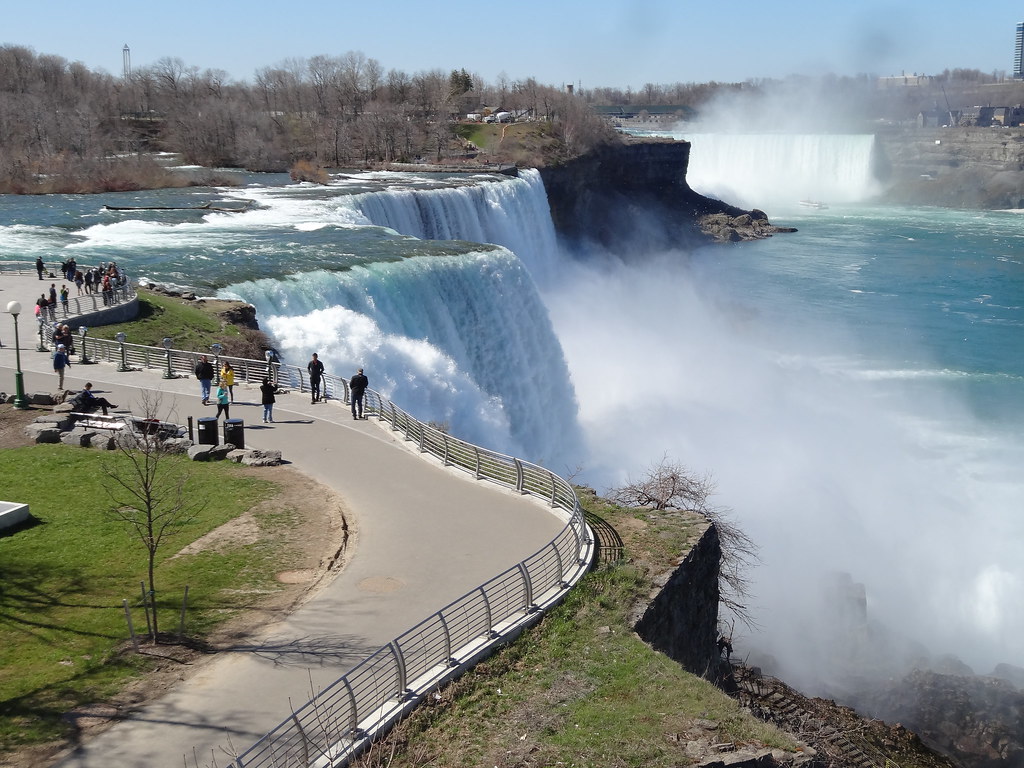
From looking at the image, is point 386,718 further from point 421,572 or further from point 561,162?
point 561,162

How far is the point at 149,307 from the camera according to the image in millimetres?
28406

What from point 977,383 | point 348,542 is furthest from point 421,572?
point 977,383

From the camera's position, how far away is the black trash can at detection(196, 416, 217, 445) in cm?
1767

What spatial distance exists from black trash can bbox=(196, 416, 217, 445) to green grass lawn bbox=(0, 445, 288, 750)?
0.84 m

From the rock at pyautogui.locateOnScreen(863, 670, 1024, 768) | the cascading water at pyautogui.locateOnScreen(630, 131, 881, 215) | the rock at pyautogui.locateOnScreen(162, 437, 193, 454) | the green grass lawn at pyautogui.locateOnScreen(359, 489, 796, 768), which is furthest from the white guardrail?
the cascading water at pyautogui.locateOnScreen(630, 131, 881, 215)

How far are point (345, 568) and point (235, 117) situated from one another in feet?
239

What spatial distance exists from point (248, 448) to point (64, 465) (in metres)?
2.94

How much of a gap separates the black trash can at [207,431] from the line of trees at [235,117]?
4839cm

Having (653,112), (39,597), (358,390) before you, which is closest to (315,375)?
(358,390)

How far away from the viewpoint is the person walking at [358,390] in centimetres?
1945

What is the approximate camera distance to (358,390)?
64.3 ft

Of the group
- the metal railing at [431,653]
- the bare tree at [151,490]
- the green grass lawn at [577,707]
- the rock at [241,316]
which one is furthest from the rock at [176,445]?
the rock at [241,316]

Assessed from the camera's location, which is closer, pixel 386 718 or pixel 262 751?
pixel 262 751

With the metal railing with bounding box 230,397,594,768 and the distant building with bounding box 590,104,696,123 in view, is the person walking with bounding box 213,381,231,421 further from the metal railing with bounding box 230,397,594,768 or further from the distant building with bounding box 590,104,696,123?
the distant building with bounding box 590,104,696,123
